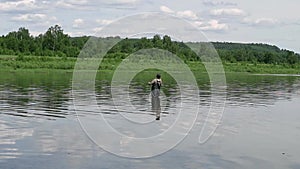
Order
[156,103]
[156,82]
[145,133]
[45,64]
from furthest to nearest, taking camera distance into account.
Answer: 1. [45,64]
2. [156,103]
3. [156,82]
4. [145,133]

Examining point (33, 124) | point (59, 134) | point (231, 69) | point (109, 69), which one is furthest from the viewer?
point (231, 69)

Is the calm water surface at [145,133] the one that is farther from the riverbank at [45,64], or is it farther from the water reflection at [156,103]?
the riverbank at [45,64]

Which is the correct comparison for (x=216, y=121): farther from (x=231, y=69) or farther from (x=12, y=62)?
(x=231, y=69)

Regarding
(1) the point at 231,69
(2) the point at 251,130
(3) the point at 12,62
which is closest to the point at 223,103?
(2) the point at 251,130

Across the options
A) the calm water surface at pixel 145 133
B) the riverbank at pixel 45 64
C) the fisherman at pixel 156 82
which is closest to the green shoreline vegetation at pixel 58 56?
the riverbank at pixel 45 64

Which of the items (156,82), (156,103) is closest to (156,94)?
(156,103)

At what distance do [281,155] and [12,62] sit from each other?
7422 cm

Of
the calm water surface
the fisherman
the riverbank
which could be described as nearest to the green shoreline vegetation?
the riverbank

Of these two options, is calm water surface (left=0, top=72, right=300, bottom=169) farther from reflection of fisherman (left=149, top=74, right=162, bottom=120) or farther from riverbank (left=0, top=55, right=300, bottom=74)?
riverbank (left=0, top=55, right=300, bottom=74)

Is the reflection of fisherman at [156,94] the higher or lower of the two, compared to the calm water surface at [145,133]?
higher

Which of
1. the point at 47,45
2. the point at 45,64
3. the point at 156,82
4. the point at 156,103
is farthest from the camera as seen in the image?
the point at 47,45

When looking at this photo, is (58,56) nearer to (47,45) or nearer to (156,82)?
(47,45)

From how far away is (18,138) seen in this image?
666 inches

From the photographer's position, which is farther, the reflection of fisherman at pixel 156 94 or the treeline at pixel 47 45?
the treeline at pixel 47 45
